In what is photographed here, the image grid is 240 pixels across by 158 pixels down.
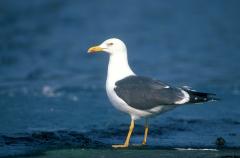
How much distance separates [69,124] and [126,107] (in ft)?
6.37

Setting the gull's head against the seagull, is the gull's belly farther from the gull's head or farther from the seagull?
the gull's head

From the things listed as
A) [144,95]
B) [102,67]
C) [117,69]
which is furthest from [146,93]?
[102,67]

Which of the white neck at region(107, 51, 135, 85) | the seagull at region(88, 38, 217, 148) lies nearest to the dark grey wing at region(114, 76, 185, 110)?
the seagull at region(88, 38, 217, 148)

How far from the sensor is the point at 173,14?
3089 cm

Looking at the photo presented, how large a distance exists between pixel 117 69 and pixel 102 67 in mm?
10340

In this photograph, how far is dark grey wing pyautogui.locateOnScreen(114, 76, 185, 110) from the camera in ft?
33.3

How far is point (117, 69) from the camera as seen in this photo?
→ 1092 cm

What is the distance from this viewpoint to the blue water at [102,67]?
11.4 meters

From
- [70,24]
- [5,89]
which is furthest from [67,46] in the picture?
[5,89]

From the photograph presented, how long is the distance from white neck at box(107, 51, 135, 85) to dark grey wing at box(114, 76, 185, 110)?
0.21 metres

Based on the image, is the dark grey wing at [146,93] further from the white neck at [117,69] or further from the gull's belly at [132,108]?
the white neck at [117,69]

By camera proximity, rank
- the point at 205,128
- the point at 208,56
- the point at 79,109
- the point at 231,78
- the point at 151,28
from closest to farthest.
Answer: the point at 205,128 < the point at 79,109 < the point at 231,78 < the point at 208,56 < the point at 151,28

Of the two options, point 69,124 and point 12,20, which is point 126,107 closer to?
point 69,124

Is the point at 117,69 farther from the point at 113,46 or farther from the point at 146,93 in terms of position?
the point at 146,93
